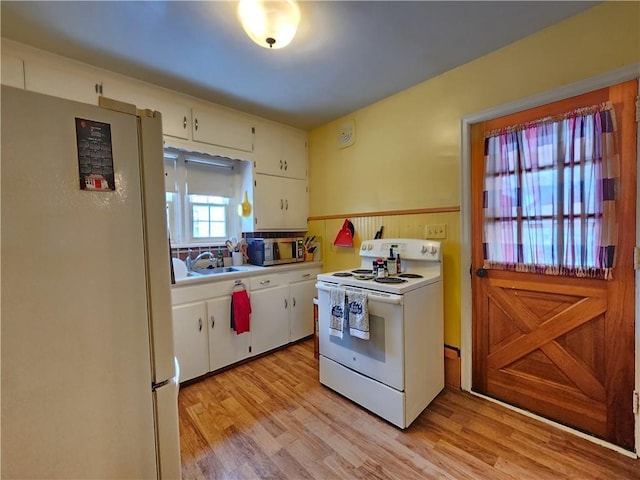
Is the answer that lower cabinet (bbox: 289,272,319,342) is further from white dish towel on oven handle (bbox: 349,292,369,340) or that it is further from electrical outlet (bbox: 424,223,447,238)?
electrical outlet (bbox: 424,223,447,238)

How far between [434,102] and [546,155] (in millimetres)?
899

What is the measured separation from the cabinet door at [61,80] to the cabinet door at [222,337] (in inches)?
69.0

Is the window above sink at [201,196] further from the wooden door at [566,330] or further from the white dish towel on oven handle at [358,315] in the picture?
the wooden door at [566,330]

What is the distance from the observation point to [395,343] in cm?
170

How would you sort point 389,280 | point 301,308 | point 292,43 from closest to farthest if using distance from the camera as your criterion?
point 292,43, point 389,280, point 301,308

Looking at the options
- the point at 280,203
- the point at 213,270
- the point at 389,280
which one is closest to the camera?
the point at 389,280

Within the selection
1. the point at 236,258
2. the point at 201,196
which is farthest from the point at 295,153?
the point at 236,258

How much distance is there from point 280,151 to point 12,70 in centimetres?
202

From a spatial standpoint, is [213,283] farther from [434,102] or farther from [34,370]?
[434,102]

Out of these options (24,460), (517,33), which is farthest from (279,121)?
(24,460)

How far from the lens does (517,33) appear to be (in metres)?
1.72

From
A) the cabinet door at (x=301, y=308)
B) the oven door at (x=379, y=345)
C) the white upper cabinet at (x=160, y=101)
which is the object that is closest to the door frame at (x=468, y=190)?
the oven door at (x=379, y=345)

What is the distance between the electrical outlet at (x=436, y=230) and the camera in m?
2.19

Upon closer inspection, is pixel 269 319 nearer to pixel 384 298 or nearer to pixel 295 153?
pixel 384 298
